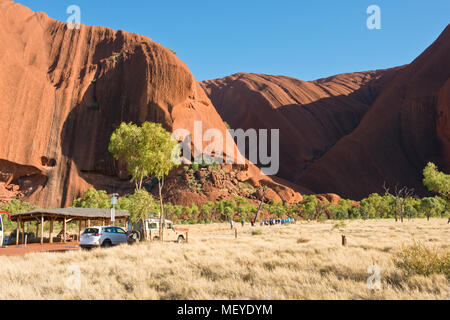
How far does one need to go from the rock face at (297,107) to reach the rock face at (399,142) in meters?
15.2

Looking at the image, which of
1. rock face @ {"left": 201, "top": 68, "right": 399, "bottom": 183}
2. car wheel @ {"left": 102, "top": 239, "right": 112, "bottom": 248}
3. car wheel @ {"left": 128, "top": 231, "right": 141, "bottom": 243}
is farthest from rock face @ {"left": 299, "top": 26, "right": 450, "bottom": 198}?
car wheel @ {"left": 102, "top": 239, "right": 112, "bottom": 248}

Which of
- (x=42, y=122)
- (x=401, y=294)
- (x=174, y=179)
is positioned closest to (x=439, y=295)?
(x=401, y=294)

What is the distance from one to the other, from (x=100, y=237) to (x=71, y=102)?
74.2m

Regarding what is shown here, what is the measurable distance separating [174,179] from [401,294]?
66825mm

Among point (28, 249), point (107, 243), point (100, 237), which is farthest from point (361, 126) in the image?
point (28, 249)

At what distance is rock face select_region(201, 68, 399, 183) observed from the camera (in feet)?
397

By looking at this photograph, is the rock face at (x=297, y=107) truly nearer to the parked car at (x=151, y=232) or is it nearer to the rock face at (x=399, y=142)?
the rock face at (x=399, y=142)

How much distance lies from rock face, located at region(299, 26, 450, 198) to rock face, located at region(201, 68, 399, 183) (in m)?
15.2

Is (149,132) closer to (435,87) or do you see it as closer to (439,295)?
(439,295)

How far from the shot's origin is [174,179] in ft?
236

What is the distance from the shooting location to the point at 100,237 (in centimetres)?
1952

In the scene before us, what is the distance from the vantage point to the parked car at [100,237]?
1937cm
